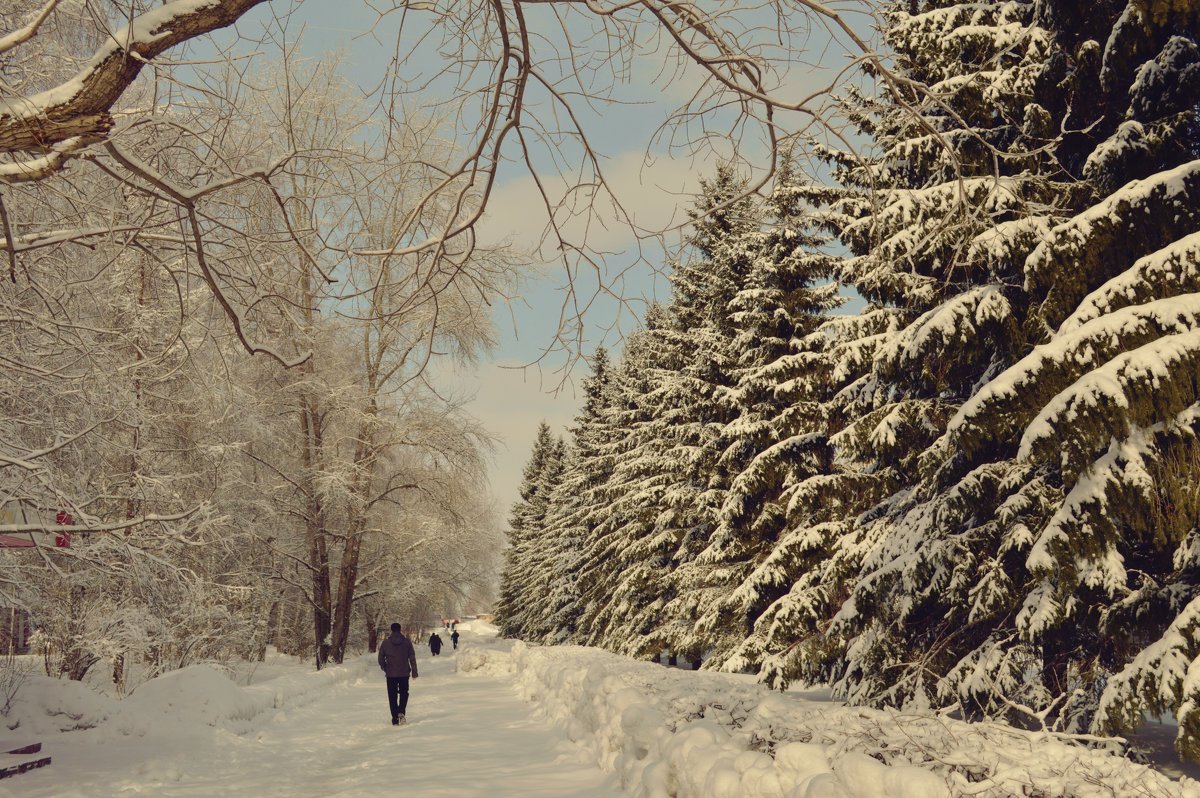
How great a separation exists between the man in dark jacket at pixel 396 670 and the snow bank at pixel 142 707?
1.89 m

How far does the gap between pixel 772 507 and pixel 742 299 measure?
13.5ft

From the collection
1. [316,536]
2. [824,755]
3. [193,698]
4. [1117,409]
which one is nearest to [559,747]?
[193,698]

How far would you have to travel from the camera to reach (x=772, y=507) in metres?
15.3

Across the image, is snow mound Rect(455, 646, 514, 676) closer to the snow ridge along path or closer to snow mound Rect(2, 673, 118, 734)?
the snow ridge along path

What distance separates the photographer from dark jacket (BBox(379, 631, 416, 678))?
12.3 m

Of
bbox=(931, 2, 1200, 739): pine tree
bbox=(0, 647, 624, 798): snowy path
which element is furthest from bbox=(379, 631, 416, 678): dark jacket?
bbox=(931, 2, 1200, 739): pine tree

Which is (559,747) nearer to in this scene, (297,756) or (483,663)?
(297,756)

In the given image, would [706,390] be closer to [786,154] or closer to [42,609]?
[42,609]

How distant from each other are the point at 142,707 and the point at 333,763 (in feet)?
9.19

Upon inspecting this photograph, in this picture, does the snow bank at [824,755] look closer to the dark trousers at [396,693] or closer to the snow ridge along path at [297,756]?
the snow ridge along path at [297,756]

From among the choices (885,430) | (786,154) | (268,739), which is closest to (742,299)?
(885,430)

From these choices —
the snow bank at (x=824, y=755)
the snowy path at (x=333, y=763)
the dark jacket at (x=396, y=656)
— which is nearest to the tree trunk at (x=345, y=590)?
the snowy path at (x=333, y=763)

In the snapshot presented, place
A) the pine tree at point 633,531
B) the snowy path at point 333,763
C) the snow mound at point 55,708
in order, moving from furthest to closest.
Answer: the pine tree at point 633,531
the snow mound at point 55,708
the snowy path at point 333,763

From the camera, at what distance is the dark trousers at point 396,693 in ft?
40.0
